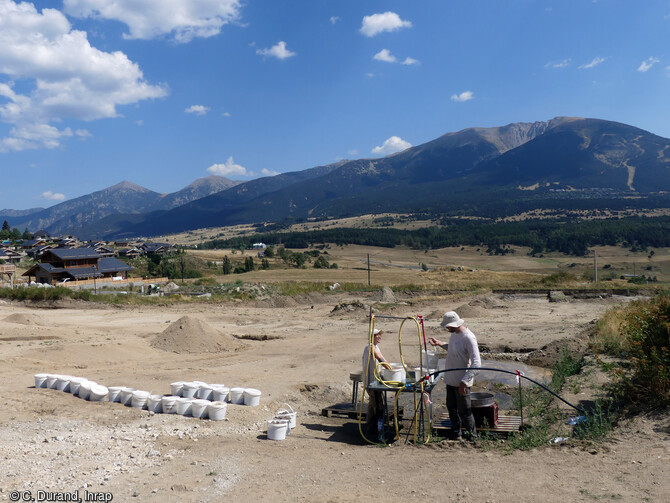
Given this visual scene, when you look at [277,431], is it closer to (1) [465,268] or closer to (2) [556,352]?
(2) [556,352]

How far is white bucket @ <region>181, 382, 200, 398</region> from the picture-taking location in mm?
11945

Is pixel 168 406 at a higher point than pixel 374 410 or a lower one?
lower

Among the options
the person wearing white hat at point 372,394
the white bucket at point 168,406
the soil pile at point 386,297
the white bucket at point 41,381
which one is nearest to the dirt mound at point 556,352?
the person wearing white hat at point 372,394

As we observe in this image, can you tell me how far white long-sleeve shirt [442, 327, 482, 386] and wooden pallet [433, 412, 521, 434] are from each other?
908 millimetres

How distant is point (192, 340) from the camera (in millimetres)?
21812

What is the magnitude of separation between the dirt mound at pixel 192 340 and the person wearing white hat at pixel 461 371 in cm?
1396

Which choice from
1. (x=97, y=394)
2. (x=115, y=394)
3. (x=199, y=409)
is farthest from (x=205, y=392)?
(x=97, y=394)

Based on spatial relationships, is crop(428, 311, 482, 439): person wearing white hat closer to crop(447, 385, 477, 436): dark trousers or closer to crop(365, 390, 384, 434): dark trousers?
crop(447, 385, 477, 436): dark trousers

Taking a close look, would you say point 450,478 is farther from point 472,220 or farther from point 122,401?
point 472,220

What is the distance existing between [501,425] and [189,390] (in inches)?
252

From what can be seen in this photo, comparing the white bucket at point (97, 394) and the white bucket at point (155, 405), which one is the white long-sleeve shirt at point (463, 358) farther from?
the white bucket at point (97, 394)

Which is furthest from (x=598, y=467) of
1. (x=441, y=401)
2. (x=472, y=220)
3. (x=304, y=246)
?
(x=472, y=220)

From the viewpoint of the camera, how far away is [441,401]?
42.2 feet

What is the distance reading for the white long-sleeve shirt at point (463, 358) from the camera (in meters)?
8.96
